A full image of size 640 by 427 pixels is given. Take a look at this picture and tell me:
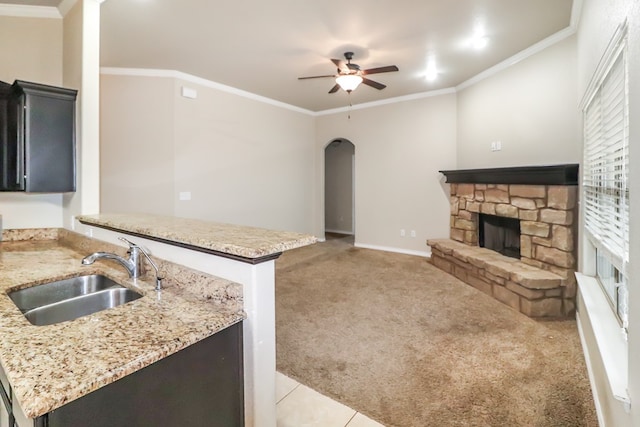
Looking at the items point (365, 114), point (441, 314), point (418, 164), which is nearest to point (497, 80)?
point (418, 164)

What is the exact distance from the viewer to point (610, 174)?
1846 millimetres

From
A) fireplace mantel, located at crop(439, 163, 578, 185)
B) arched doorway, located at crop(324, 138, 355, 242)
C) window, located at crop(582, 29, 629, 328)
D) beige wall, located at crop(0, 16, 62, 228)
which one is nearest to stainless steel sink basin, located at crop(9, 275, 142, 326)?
beige wall, located at crop(0, 16, 62, 228)

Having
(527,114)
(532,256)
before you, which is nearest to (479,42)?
(527,114)

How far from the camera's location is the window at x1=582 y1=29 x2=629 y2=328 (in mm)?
1445

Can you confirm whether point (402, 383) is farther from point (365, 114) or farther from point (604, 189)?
point (365, 114)

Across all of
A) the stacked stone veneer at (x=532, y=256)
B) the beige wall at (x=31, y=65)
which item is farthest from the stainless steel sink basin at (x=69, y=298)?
the stacked stone veneer at (x=532, y=256)

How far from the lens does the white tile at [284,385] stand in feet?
5.63

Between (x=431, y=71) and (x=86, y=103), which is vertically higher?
(x=431, y=71)

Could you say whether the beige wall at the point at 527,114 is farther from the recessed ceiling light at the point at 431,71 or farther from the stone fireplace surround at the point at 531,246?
the recessed ceiling light at the point at 431,71

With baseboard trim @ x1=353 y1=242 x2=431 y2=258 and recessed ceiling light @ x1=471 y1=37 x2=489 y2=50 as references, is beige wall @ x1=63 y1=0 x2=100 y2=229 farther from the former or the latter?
baseboard trim @ x1=353 y1=242 x2=431 y2=258

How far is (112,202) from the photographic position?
3.93 metres

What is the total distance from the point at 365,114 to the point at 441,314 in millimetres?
4016

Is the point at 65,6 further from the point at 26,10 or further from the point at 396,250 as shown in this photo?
the point at 396,250

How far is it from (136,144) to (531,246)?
188 inches
